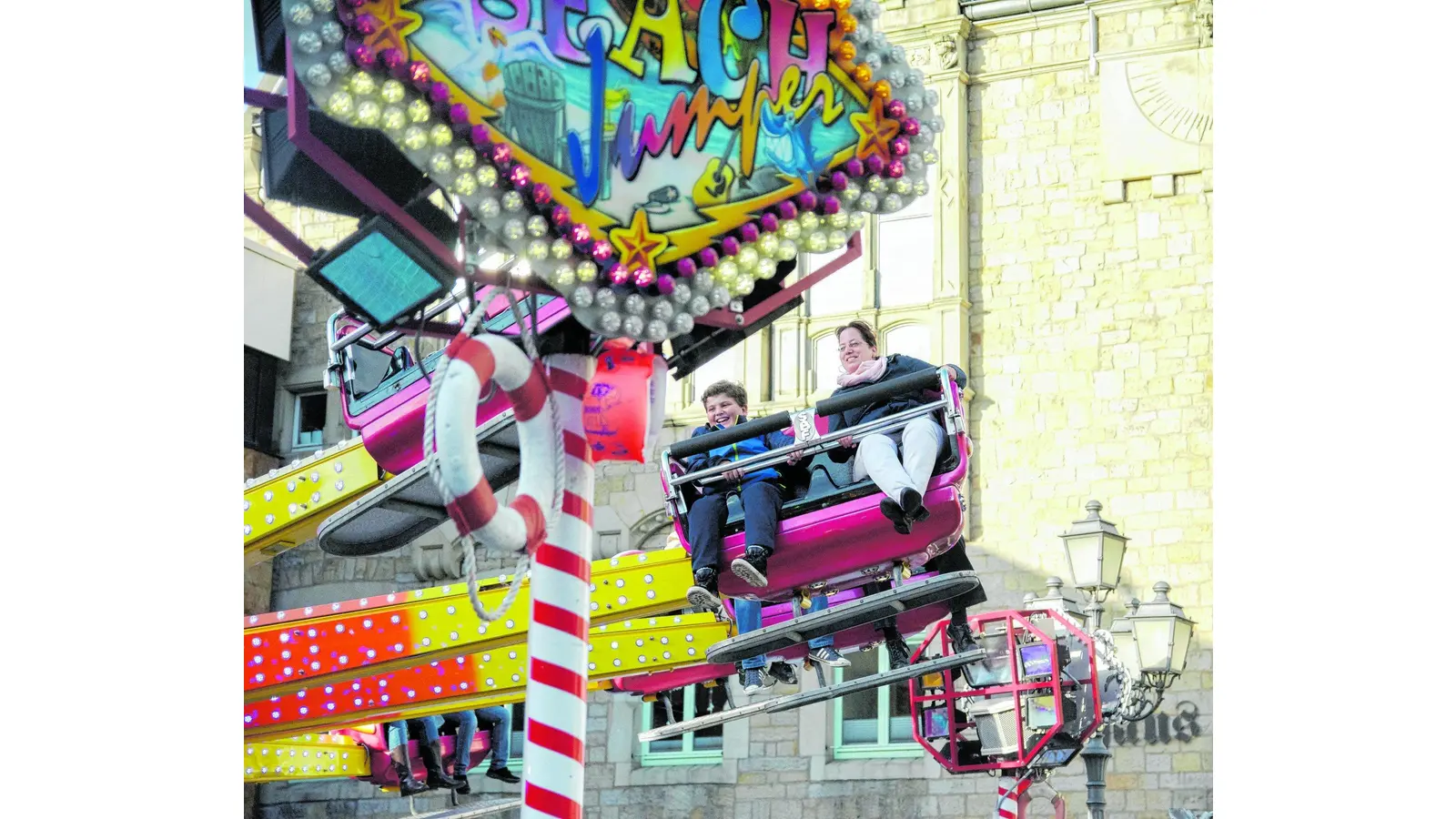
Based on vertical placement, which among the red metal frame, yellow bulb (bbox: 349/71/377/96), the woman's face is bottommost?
the red metal frame

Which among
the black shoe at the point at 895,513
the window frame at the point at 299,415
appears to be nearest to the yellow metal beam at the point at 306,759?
the window frame at the point at 299,415

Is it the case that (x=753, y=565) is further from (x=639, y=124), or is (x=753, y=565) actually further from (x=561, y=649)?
(x=639, y=124)

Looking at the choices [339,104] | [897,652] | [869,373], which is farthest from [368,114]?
[897,652]

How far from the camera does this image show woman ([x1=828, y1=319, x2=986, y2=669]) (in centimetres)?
528

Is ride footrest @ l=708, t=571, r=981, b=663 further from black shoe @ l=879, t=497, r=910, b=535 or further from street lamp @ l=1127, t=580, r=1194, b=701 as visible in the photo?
street lamp @ l=1127, t=580, r=1194, b=701

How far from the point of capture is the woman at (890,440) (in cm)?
527

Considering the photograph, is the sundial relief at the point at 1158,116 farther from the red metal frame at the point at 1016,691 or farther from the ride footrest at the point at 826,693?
the ride footrest at the point at 826,693

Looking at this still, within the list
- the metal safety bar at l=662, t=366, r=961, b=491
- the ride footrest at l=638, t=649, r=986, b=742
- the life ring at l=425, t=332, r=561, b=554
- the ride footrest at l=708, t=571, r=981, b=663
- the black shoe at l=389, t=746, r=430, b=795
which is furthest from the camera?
the black shoe at l=389, t=746, r=430, b=795

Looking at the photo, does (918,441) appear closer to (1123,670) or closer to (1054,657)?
(1054,657)

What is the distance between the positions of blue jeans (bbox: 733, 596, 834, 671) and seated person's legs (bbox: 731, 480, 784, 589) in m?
0.50

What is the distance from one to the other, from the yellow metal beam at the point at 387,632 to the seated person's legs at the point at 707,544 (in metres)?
0.34

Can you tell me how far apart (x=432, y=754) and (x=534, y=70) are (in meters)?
5.15

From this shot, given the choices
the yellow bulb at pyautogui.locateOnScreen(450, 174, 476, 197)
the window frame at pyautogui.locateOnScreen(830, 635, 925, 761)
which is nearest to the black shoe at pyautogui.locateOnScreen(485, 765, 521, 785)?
the window frame at pyautogui.locateOnScreen(830, 635, 925, 761)

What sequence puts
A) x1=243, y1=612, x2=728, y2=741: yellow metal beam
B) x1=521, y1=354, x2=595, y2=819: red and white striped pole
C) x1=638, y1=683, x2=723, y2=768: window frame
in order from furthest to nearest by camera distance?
x1=638, y1=683, x2=723, y2=768: window frame → x1=243, y1=612, x2=728, y2=741: yellow metal beam → x1=521, y1=354, x2=595, y2=819: red and white striped pole
